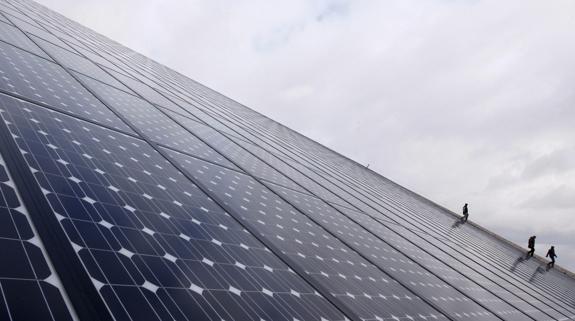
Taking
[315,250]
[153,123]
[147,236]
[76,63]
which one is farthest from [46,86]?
[315,250]

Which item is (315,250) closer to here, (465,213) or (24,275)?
(24,275)

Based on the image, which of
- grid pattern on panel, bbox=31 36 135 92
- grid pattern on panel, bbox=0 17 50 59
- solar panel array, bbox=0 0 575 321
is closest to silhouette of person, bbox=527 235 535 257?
solar panel array, bbox=0 0 575 321

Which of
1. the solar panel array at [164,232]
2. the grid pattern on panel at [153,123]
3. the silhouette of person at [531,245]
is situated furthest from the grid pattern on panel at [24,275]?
the silhouette of person at [531,245]

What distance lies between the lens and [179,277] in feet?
19.7

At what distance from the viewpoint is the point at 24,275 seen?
14.2 ft

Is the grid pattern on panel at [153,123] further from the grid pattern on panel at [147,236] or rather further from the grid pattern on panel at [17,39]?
the grid pattern on panel at [147,236]

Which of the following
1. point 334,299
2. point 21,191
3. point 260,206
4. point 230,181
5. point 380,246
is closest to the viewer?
point 21,191

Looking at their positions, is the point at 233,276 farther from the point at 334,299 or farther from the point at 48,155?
the point at 48,155

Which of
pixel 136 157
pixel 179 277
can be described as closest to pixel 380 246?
pixel 136 157

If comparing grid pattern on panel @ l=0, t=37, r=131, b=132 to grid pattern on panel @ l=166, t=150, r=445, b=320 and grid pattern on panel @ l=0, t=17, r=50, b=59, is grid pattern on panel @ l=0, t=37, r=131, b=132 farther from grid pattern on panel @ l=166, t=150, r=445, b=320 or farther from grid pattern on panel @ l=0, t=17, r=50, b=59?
grid pattern on panel @ l=166, t=150, r=445, b=320

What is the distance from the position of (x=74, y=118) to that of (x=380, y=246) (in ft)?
33.0

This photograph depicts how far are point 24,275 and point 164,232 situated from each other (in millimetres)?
2775

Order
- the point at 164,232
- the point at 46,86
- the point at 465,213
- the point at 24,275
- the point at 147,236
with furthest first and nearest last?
1. the point at 465,213
2. the point at 46,86
3. the point at 164,232
4. the point at 147,236
5. the point at 24,275

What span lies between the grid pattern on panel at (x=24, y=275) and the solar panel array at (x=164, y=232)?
2cm
